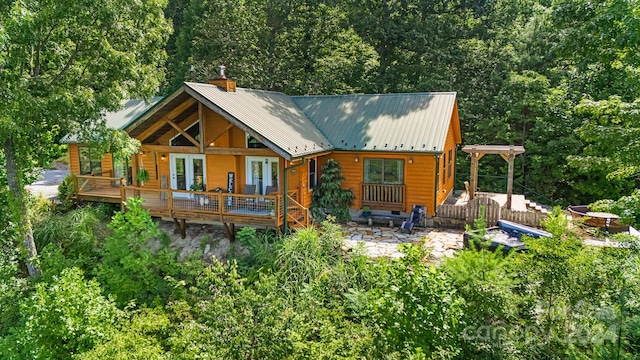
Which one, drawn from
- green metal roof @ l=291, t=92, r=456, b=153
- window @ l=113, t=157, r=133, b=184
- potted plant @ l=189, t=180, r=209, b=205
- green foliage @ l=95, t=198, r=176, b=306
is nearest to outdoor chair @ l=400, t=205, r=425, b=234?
green metal roof @ l=291, t=92, r=456, b=153

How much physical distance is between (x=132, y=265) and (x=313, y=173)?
6.86 metres

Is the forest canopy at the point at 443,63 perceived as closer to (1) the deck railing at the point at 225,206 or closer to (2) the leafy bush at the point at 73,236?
(1) the deck railing at the point at 225,206

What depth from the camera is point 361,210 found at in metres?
15.3

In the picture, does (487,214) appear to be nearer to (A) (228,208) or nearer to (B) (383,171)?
(B) (383,171)

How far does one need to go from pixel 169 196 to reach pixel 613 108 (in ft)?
39.2

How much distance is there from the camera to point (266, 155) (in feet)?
44.2

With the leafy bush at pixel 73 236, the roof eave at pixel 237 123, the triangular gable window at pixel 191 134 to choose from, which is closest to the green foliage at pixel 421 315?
the roof eave at pixel 237 123

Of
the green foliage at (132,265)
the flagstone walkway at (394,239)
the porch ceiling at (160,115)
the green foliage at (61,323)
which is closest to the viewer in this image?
the green foliage at (61,323)

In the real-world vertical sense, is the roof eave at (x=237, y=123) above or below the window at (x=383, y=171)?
above

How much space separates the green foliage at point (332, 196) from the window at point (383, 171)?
982 millimetres

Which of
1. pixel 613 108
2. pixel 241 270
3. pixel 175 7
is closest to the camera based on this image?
pixel 613 108

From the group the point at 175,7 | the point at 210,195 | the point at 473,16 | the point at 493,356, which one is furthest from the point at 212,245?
the point at 175,7

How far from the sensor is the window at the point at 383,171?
49.8ft

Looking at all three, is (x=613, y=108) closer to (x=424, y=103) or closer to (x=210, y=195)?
(x=424, y=103)
